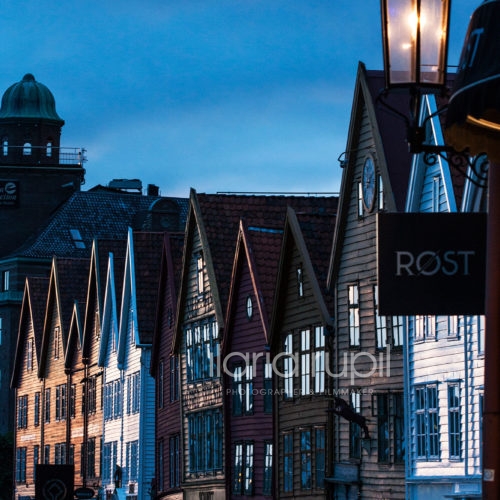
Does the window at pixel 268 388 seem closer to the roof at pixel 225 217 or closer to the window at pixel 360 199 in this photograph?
the roof at pixel 225 217

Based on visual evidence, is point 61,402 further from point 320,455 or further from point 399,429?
point 399,429

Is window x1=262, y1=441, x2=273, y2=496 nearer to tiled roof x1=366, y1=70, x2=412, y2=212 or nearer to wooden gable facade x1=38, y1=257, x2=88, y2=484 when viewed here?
tiled roof x1=366, y1=70, x2=412, y2=212

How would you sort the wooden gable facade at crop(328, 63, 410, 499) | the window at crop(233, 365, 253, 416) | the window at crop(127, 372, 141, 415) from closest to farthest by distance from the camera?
1. the wooden gable facade at crop(328, 63, 410, 499)
2. the window at crop(233, 365, 253, 416)
3. the window at crop(127, 372, 141, 415)

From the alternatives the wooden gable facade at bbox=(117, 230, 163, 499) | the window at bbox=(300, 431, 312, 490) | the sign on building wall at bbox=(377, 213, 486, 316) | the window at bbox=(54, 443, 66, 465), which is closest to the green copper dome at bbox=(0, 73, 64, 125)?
the window at bbox=(54, 443, 66, 465)

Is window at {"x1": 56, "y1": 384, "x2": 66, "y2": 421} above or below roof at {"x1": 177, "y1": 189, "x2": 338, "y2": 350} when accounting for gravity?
below

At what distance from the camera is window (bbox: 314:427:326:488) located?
38.8m

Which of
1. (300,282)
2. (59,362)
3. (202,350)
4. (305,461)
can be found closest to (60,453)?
(59,362)

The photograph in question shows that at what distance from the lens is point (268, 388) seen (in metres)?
43.8

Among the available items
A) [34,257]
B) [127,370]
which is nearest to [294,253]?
[127,370]

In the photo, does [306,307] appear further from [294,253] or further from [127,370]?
[127,370]

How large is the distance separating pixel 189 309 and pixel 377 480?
57.1 feet

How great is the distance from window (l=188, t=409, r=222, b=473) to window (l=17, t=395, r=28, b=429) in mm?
31114

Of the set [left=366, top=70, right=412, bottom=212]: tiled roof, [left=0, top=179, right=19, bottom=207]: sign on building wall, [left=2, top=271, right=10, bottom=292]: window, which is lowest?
[left=366, top=70, right=412, bottom=212]: tiled roof

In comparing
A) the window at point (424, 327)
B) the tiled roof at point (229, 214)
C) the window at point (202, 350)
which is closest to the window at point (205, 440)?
the window at point (202, 350)
